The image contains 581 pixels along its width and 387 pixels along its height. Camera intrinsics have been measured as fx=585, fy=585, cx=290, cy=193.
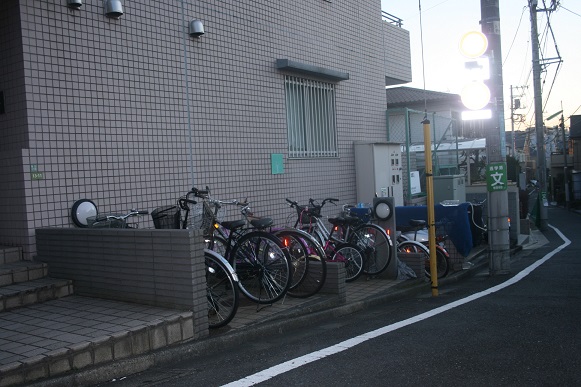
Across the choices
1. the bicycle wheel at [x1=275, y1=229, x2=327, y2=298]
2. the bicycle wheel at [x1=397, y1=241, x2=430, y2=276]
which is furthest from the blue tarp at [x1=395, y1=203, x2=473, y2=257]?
the bicycle wheel at [x1=275, y1=229, x2=327, y2=298]

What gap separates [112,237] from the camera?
6270 mm

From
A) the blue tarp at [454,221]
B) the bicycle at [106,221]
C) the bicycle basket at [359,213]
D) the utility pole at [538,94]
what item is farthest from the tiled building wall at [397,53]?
the utility pole at [538,94]

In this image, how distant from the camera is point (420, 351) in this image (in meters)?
5.26

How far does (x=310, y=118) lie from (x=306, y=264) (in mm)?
5142

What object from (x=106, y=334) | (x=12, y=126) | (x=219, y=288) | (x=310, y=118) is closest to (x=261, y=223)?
(x=219, y=288)

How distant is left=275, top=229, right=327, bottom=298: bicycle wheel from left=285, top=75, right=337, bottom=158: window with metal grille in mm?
3985

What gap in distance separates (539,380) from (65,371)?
3.66 meters

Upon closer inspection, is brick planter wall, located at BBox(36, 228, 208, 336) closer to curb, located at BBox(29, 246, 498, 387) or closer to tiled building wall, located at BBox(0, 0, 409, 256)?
curb, located at BBox(29, 246, 498, 387)

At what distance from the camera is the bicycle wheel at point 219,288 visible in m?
6.05

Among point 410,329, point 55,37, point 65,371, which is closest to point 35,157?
point 55,37

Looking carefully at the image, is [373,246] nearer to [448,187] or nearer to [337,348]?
[337,348]

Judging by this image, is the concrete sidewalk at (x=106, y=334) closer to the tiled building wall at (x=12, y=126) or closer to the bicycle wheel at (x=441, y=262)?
the tiled building wall at (x=12, y=126)

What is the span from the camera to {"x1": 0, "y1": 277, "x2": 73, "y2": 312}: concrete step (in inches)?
239

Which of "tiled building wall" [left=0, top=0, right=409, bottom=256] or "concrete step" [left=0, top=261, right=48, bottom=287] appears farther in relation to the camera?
"tiled building wall" [left=0, top=0, right=409, bottom=256]
